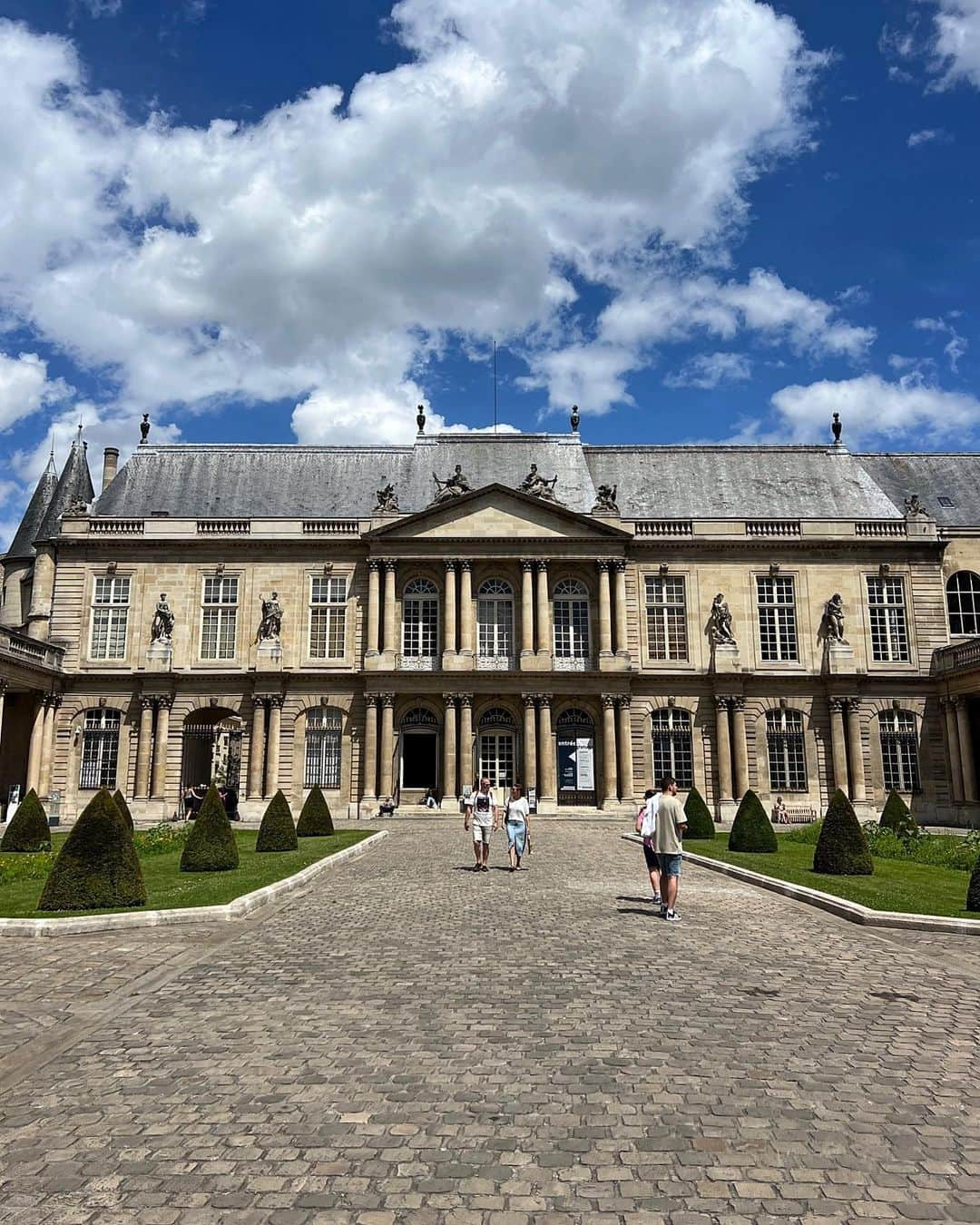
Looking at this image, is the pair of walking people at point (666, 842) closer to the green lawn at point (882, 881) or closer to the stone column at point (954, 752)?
the green lawn at point (882, 881)

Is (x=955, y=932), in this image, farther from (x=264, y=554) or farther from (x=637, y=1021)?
(x=264, y=554)

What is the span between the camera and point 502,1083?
607cm

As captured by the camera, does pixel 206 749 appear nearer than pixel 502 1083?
No

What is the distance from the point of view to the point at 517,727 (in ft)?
125

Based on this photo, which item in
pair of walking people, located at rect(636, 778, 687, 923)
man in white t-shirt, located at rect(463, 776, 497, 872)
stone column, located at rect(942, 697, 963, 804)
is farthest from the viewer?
stone column, located at rect(942, 697, 963, 804)

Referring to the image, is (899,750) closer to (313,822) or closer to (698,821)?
(698,821)

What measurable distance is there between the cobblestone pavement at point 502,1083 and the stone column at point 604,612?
26.4 m

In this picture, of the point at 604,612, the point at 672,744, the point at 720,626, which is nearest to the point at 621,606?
the point at 604,612

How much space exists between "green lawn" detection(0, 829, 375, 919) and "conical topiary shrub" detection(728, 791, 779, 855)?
948cm

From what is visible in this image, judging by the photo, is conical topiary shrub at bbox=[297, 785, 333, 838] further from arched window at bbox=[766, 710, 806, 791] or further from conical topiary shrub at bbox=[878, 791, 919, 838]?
arched window at bbox=[766, 710, 806, 791]

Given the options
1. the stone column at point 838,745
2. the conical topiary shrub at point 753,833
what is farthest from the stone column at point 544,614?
the conical topiary shrub at point 753,833

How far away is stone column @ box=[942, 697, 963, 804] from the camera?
3581 centimetres

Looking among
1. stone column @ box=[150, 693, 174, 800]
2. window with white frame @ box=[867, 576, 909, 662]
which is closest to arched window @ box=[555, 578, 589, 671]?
window with white frame @ box=[867, 576, 909, 662]

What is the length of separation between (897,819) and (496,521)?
19.1 metres
